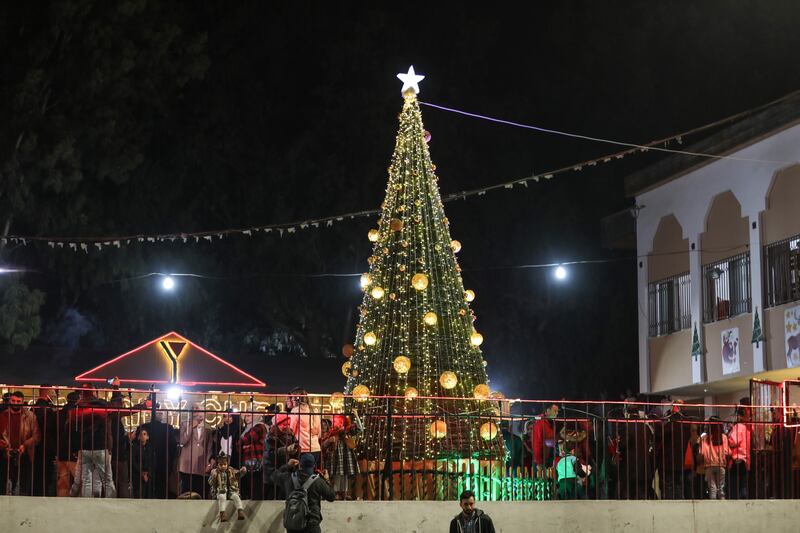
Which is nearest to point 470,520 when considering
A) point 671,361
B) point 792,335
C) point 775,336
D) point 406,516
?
point 406,516

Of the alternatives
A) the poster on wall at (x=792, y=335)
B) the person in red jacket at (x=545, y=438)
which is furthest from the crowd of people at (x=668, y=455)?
the poster on wall at (x=792, y=335)

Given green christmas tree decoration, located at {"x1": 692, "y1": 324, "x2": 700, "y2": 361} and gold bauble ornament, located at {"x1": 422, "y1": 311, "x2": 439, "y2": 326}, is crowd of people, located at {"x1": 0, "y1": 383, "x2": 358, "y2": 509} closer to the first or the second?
gold bauble ornament, located at {"x1": 422, "y1": 311, "x2": 439, "y2": 326}

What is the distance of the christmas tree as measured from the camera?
18016 mm

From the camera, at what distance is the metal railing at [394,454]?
1537 centimetres

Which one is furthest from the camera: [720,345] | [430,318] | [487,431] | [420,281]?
[720,345]

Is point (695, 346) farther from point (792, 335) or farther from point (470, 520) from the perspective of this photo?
point (470, 520)

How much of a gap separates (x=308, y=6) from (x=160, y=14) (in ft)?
18.0

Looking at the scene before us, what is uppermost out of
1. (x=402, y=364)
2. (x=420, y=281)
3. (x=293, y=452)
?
(x=420, y=281)

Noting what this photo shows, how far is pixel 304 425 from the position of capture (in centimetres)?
1659

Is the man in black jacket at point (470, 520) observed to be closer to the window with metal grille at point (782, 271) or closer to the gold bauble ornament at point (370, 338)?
the gold bauble ornament at point (370, 338)

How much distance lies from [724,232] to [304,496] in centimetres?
1492

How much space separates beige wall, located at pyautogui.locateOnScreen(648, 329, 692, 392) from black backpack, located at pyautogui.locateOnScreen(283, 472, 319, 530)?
14917mm

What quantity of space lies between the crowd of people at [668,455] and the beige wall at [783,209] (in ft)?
23.3

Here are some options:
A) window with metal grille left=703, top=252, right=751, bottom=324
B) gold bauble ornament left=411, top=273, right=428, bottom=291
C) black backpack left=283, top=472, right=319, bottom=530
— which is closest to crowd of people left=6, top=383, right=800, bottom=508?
black backpack left=283, top=472, right=319, bottom=530
